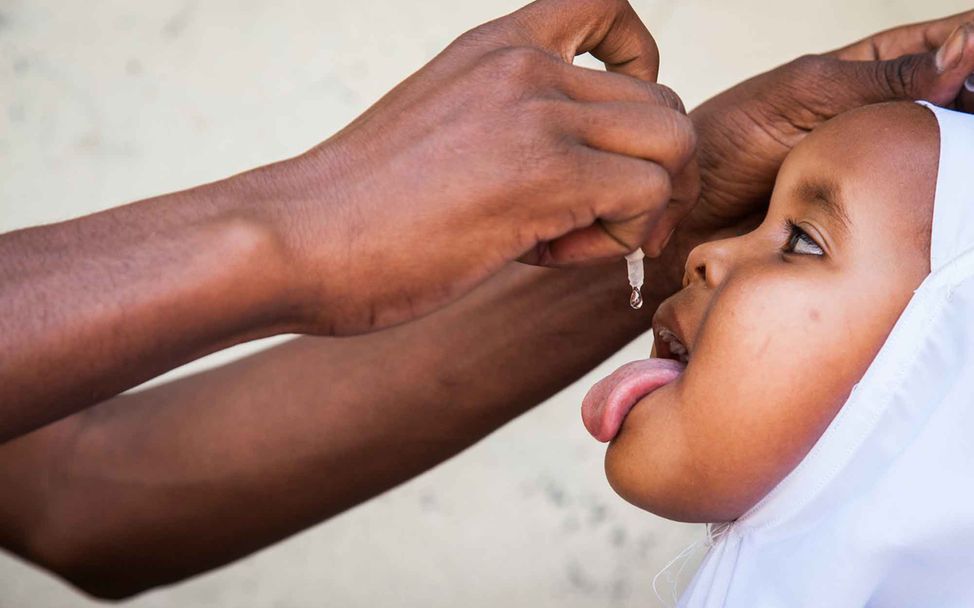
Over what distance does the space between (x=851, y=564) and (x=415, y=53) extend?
1332 mm

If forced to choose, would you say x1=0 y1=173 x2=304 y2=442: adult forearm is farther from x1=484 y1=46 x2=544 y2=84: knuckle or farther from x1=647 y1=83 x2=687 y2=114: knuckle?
x1=647 y1=83 x2=687 y2=114: knuckle

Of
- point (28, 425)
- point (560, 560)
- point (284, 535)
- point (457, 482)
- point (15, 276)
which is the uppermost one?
point (15, 276)

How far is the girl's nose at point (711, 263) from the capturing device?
1077 mm

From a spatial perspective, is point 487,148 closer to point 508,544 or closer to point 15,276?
point 15,276

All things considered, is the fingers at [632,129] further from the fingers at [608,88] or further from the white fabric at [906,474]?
the white fabric at [906,474]

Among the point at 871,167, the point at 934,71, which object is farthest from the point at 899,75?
the point at 871,167

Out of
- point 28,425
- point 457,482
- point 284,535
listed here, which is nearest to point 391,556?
point 457,482

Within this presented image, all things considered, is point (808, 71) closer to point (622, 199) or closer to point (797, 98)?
point (797, 98)

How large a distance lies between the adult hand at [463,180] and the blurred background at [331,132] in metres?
0.99

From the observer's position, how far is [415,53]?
6.63 feet

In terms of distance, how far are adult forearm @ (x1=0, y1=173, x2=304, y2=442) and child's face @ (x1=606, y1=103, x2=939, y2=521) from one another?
14.8 inches

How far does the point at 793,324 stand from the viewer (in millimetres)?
998

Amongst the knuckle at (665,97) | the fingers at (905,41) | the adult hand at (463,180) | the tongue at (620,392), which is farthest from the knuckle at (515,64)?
the fingers at (905,41)

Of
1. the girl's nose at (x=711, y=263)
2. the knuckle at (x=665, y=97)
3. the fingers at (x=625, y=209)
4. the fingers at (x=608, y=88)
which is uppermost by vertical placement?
the fingers at (x=608, y=88)
